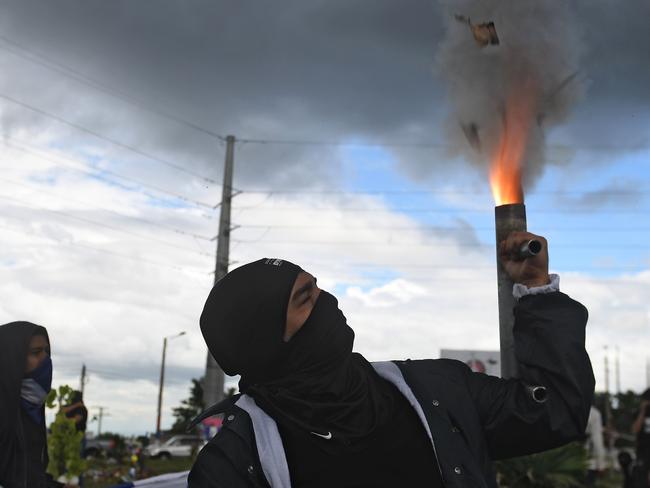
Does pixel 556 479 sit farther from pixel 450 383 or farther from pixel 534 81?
pixel 450 383

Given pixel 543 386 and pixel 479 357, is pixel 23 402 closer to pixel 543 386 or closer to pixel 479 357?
pixel 543 386

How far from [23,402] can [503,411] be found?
459 centimetres

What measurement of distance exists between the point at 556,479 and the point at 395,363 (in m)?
11.6

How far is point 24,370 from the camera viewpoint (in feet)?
20.5

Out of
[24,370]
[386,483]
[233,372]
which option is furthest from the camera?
[24,370]

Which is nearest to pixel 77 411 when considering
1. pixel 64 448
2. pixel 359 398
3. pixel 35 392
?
pixel 64 448

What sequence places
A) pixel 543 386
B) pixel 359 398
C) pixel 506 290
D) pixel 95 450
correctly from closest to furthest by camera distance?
pixel 543 386, pixel 359 398, pixel 506 290, pixel 95 450

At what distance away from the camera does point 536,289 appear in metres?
2.66

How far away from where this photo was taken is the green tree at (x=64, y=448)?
1248cm

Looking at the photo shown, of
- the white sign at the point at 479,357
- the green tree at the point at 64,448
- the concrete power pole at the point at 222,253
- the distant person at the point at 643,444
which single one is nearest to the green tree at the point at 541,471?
the distant person at the point at 643,444

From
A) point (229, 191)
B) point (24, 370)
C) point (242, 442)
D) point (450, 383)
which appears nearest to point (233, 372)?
point (242, 442)

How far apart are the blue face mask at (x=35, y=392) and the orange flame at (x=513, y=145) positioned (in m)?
4.06

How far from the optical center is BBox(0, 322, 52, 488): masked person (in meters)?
5.67

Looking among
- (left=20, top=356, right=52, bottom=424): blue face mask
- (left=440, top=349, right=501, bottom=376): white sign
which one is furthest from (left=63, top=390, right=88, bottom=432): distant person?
(left=440, top=349, right=501, bottom=376): white sign
